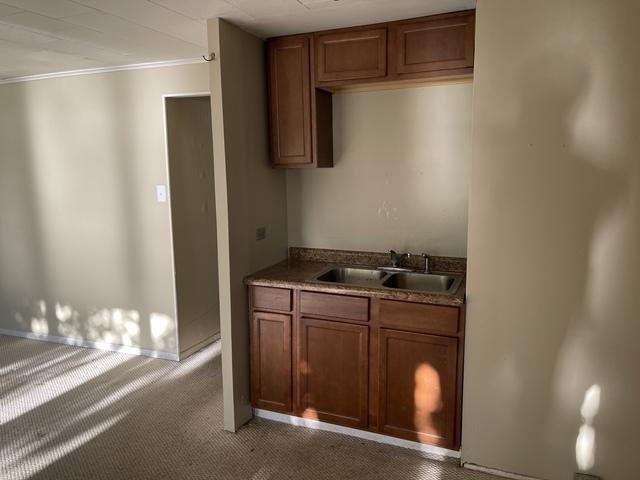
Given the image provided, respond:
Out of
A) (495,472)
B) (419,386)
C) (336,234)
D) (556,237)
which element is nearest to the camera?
(556,237)

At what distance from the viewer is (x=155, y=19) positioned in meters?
2.48

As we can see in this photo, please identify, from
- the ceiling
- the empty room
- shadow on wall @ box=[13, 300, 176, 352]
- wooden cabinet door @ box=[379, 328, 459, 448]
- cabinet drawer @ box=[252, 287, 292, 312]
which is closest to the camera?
the empty room

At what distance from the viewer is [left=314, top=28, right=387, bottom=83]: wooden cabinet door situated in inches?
103

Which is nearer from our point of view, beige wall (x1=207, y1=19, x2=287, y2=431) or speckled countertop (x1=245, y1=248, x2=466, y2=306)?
speckled countertop (x1=245, y1=248, x2=466, y2=306)

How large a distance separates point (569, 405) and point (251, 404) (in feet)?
5.68

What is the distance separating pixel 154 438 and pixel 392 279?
1.63 m

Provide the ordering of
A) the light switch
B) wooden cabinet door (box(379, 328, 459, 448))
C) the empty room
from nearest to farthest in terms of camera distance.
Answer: the empty room < wooden cabinet door (box(379, 328, 459, 448)) < the light switch

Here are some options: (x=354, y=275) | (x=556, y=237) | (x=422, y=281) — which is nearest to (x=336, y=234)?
(x=354, y=275)

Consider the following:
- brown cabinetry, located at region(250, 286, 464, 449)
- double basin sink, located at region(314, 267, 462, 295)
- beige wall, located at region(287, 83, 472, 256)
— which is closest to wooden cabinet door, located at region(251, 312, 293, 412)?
brown cabinetry, located at region(250, 286, 464, 449)

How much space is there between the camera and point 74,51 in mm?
3129

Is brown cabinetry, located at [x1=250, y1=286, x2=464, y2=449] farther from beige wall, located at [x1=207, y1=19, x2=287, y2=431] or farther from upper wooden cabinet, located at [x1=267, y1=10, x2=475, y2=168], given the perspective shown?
upper wooden cabinet, located at [x1=267, y1=10, x2=475, y2=168]

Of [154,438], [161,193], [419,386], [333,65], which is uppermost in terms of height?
[333,65]

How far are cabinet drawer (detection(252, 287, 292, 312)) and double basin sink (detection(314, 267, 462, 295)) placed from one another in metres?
0.21

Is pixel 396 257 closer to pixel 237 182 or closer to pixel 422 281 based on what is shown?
pixel 422 281
